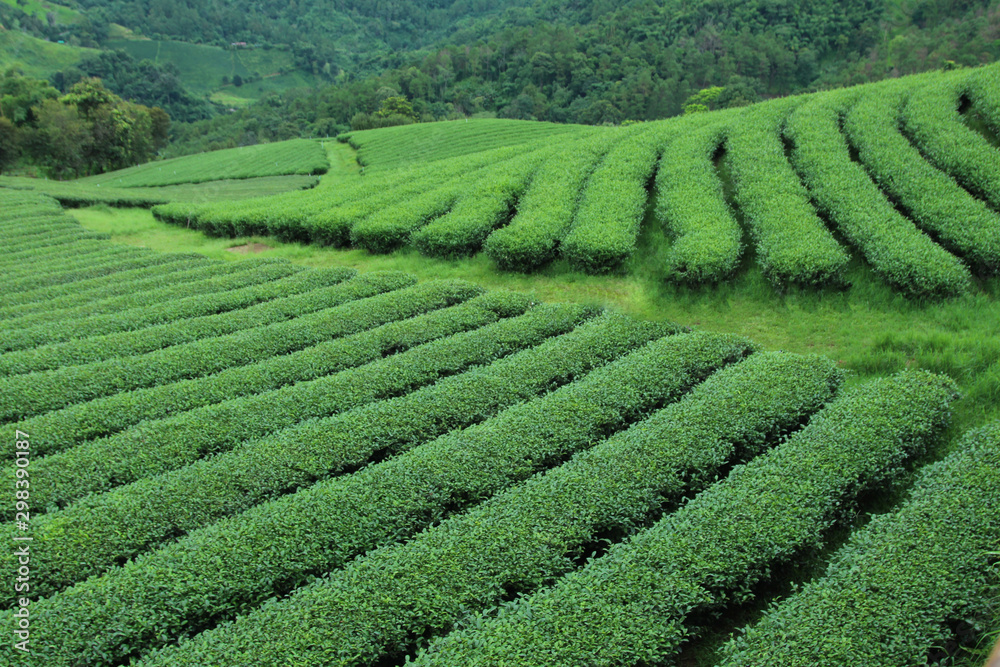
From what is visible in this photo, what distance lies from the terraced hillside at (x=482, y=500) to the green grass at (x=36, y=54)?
127616mm

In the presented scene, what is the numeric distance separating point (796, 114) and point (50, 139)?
58.0 metres

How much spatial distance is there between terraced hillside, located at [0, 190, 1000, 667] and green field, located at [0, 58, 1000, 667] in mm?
44

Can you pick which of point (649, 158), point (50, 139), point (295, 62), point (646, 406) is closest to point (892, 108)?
point (649, 158)

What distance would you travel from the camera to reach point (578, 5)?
11431 cm

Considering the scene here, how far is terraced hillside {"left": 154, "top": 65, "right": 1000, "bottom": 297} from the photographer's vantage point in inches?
514

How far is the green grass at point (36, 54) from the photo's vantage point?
108 meters

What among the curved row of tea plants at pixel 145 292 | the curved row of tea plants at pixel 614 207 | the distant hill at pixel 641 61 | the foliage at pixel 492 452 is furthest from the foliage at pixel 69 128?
the foliage at pixel 492 452

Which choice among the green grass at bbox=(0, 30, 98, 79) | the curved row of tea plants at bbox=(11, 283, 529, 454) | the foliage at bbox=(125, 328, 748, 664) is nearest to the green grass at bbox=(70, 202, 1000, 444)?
the foliage at bbox=(125, 328, 748, 664)

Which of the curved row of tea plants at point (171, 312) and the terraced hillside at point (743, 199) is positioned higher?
the terraced hillside at point (743, 199)

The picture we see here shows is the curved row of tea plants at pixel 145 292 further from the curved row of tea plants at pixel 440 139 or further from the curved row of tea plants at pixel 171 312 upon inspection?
the curved row of tea plants at pixel 440 139

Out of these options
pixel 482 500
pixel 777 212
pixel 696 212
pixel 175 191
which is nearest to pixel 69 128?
pixel 175 191

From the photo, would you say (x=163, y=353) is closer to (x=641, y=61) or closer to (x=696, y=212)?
(x=696, y=212)

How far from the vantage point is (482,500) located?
812 cm

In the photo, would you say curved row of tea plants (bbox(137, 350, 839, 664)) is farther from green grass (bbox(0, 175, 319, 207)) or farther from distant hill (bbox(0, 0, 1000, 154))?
distant hill (bbox(0, 0, 1000, 154))
